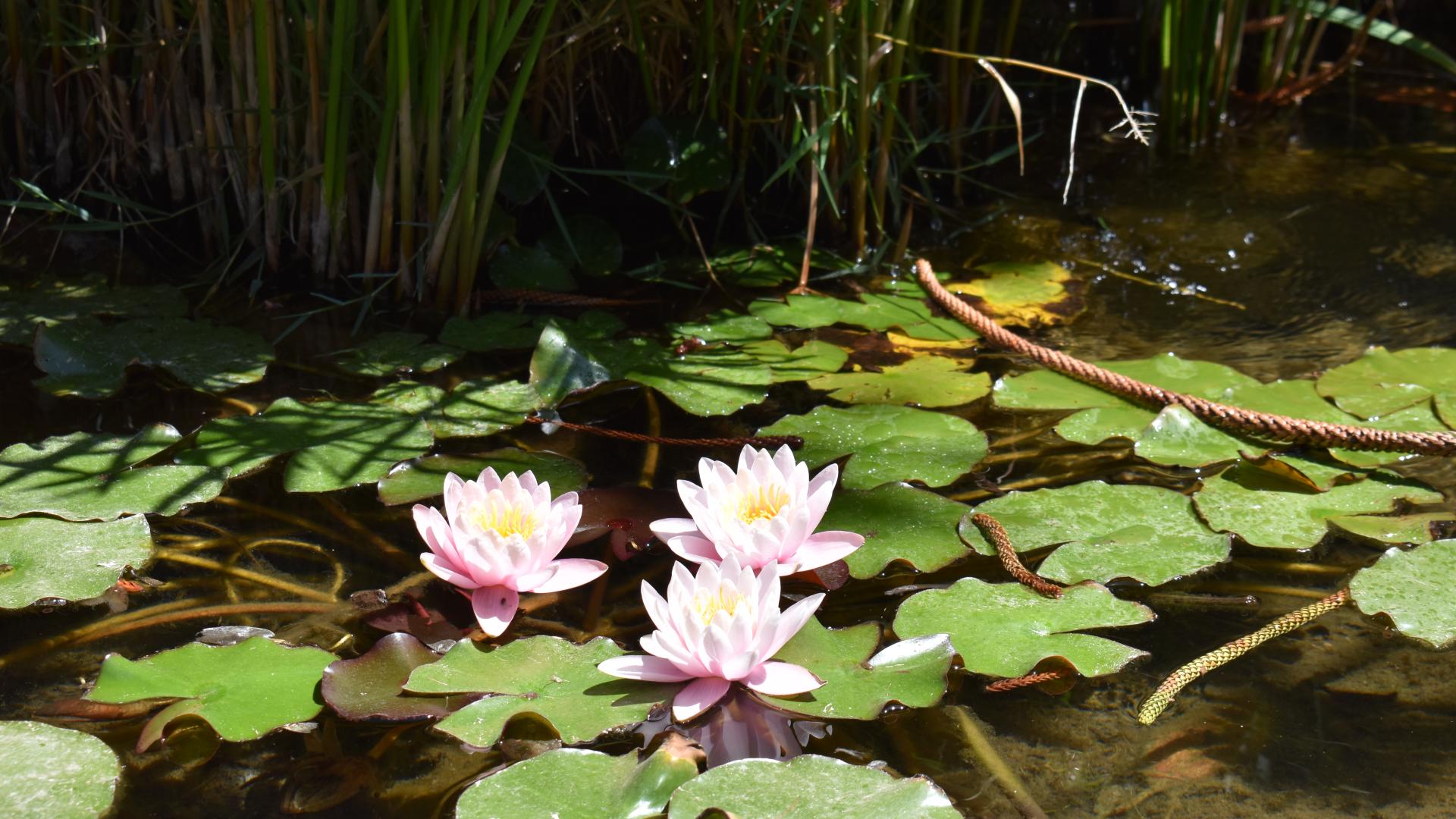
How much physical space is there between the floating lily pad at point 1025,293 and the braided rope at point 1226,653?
97 cm

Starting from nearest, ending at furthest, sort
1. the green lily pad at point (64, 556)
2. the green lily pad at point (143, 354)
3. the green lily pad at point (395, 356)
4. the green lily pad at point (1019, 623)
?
the green lily pad at point (1019, 623)
the green lily pad at point (64, 556)
the green lily pad at point (143, 354)
the green lily pad at point (395, 356)

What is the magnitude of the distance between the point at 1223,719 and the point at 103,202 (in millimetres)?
2328

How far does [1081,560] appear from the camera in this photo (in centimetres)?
139

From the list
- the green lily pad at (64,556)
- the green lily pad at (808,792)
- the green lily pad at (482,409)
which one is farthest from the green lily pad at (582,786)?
the green lily pad at (482,409)

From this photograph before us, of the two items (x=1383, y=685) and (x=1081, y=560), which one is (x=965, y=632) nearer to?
(x=1081, y=560)

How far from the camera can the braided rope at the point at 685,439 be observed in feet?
5.49

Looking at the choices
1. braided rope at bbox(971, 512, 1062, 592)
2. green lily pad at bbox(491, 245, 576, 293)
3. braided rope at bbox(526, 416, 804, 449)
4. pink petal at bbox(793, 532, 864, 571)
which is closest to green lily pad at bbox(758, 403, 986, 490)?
braided rope at bbox(526, 416, 804, 449)

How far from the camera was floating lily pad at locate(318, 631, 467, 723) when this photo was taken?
1126 millimetres

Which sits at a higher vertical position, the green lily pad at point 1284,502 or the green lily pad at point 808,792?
the green lily pad at point 1284,502

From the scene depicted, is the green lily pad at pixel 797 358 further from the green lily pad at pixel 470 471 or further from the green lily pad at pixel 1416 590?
the green lily pad at pixel 1416 590

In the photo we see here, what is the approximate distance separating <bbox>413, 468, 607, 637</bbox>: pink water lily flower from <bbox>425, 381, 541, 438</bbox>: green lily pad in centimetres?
40

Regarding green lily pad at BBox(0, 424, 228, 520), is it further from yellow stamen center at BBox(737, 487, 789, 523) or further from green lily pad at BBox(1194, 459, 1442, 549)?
green lily pad at BBox(1194, 459, 1442, 549)

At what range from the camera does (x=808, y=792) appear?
3.33 ft

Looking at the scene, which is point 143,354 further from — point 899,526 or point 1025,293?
point 1025,293
